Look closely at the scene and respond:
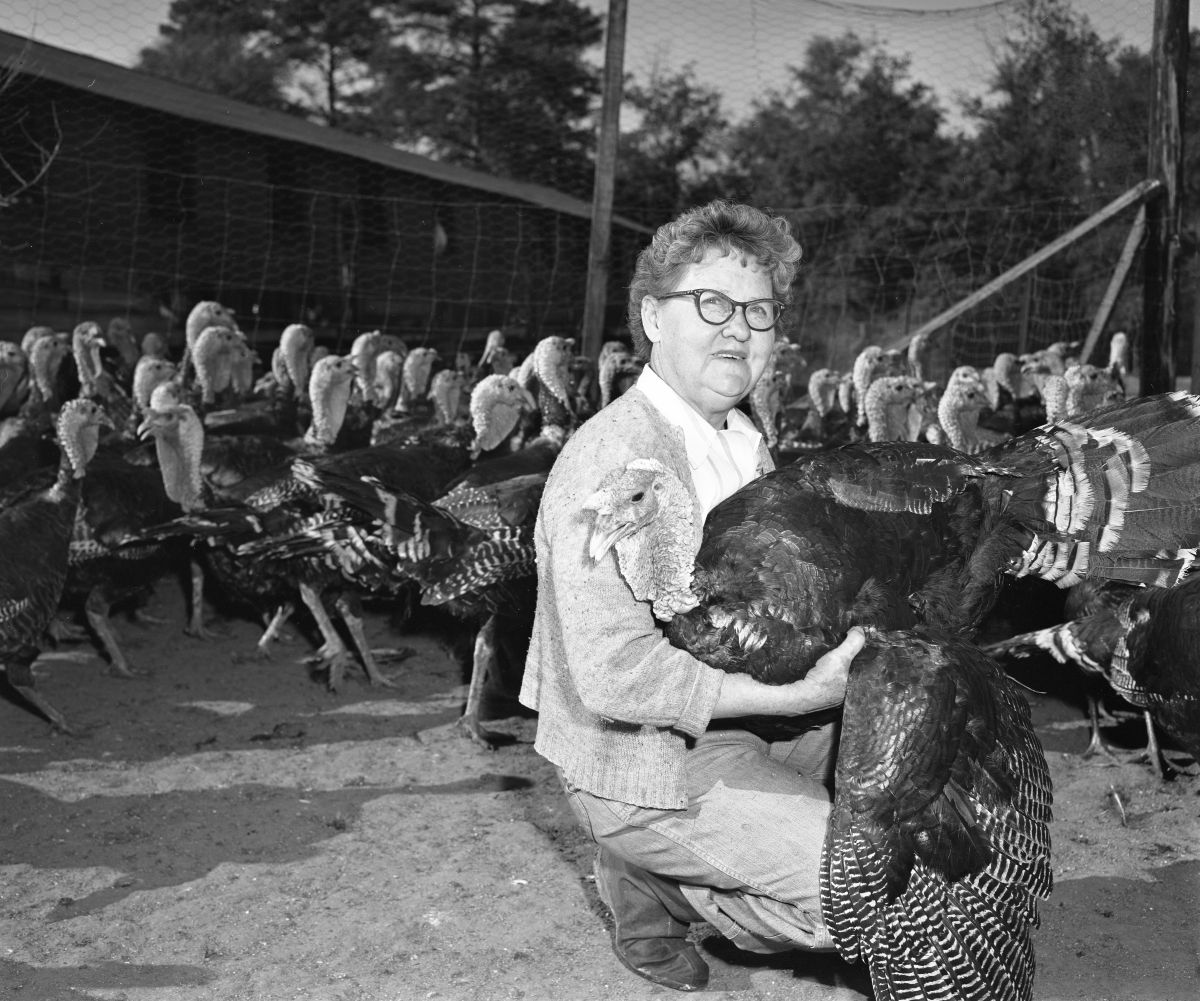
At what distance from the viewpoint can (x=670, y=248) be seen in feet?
8.81

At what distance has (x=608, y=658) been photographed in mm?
2395

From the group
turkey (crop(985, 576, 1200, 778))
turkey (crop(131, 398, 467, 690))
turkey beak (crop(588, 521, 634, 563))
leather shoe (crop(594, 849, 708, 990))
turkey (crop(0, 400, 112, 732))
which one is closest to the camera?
turkey beak (crop(588, 521, 634, 563))

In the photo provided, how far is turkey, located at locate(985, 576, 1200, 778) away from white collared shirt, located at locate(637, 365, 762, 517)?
1.46m

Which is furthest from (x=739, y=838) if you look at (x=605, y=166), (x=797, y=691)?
(x=605, y=166)

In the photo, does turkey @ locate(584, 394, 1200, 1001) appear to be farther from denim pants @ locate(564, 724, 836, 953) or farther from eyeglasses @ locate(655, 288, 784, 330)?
eyeglasses @ locate(655, 288, 784, 330)

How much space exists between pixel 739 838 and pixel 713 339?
1.03 metres

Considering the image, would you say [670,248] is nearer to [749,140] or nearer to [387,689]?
[387,689]

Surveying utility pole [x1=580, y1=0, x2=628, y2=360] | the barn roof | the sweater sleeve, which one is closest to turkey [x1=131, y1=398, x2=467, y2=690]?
utility pole [x1=580, y1=0, x2=628, y2=360]

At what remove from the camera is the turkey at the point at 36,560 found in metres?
4.51

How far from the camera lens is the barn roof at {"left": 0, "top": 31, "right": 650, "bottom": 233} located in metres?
11.7

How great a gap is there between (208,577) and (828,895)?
4920 mm

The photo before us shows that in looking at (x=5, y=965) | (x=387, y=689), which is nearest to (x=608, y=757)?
(x=5, y=965)

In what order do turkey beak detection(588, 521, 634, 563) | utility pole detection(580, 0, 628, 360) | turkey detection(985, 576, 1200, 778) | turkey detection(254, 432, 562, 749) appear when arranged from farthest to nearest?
utility pole detection(580, 0, 628, 360) < turkey detection(254, 432, 562, 749) < turkey detection(985, 576, 1200, 778) < turkey beak detection(588, 521, 634, 563)

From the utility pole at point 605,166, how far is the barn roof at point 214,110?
15.1 ft
